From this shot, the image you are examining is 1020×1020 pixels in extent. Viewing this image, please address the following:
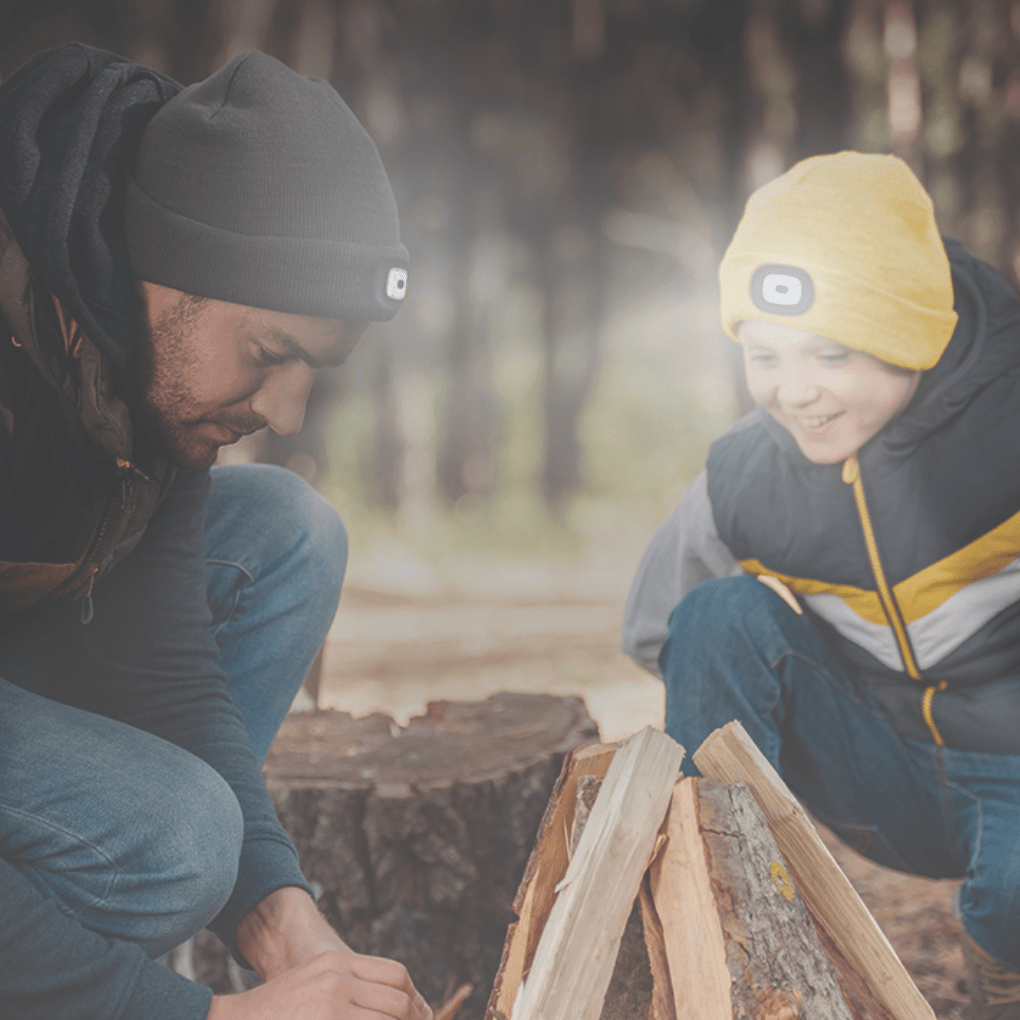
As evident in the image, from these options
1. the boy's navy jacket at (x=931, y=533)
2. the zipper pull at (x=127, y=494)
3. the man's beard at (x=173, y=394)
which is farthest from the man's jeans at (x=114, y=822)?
the boy's navy jacket at (x=931, y=533)

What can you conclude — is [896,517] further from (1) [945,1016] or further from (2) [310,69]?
(2) [310,69]

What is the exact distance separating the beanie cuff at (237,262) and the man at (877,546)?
644 mm

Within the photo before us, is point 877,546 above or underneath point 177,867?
above

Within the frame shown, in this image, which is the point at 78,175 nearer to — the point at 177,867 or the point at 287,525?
the point at 287,525

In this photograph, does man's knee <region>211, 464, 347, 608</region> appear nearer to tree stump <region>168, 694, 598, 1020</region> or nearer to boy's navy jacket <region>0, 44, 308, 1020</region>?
boy's navy jacket <region>0, 44, 308, 1020</region>

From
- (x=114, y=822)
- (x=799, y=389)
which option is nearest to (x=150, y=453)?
(x=114, y=822)

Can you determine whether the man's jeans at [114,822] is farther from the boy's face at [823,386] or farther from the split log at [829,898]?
the boy's face at [823,386]

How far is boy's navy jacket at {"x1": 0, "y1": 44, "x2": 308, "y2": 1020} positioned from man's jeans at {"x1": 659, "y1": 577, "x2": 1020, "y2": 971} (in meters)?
0.71

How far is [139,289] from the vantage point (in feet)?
4.32

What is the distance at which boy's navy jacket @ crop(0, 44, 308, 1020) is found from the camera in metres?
1.04

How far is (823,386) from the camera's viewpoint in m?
1.51

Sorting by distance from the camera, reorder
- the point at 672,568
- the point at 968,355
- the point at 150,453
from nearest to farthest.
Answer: the point at 150,453 < the point at 968,355 < the point at 672,568

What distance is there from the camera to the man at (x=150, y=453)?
1155mm

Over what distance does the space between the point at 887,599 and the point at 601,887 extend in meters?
0.82
